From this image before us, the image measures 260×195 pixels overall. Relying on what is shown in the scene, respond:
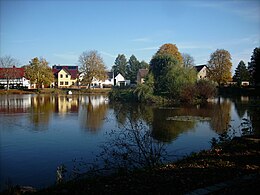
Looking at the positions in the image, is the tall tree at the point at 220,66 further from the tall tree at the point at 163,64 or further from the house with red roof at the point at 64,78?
the house with red roof at the point at 64,78

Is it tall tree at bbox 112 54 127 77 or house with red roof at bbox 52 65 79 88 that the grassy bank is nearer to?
house with red roof at bbox 52 65 79 88

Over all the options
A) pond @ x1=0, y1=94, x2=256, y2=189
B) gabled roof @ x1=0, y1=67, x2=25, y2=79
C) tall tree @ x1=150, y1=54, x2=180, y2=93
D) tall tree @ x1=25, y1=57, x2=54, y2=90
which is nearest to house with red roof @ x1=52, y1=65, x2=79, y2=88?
gabled roof @ x1=0, y1=67, x2=25, y2=79

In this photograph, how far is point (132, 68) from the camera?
86.2 meters

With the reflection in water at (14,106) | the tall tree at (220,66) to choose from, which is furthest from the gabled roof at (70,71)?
the reflection in water at (14,106)

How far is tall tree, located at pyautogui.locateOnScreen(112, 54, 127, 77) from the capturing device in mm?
92919

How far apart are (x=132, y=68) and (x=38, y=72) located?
35.9m

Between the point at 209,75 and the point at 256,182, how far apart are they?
55450mm

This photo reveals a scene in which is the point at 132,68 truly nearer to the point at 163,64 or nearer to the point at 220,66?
the point at 220,66

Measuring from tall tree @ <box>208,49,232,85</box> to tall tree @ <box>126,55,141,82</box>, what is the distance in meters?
31.2

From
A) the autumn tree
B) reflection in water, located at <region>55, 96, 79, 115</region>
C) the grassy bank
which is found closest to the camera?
the grassy bank

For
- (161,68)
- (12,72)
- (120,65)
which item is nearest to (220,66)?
(161,68)

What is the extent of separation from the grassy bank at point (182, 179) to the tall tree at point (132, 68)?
252ft

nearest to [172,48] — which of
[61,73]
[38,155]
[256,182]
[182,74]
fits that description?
[182,74]

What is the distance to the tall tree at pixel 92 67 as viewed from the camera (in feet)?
187
